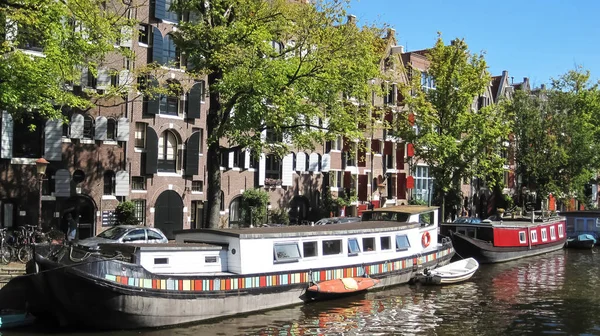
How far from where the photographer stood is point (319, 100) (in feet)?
85.2

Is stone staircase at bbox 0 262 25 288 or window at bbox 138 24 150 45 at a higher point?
window at bbox 138 24 150 45

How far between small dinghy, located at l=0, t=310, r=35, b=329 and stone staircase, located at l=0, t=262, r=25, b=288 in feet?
4.71

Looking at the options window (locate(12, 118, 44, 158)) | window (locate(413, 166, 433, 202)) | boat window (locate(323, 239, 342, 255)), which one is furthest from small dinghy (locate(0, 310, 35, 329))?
window (locate(413, 166, 433, 202))

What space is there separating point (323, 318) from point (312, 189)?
24.2 metres

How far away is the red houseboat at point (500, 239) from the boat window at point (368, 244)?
1024 centimetres

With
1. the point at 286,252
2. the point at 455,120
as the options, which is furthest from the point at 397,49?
the point at 286,252

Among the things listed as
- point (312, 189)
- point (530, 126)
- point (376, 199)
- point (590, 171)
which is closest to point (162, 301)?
point (312, 189)

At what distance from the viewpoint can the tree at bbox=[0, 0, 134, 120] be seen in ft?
65.7

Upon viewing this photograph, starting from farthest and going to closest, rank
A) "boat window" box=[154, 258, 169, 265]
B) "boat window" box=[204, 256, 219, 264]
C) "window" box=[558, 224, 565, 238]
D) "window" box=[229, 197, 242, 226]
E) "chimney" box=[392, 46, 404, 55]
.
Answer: "chimney" box=[392, 46, 404, 55]
"window" box=[558, 224, 565, 238]
"window" box=[229, 197, 242, 226]
"boat window" box=[204, 256, 219, 264]
"boat window" box=[154, 258, 169, 265]

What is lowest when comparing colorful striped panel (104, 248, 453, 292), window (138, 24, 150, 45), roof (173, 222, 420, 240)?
colorful striped panel (104, 248, 453, 292)

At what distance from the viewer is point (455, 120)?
39.2m

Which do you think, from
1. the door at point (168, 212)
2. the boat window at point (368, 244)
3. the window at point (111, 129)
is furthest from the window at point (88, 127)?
the boat window at point (368, 244)

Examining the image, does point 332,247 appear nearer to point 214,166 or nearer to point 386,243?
point 386,243

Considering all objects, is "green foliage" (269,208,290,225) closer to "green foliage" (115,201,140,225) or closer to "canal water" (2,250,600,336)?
"green foliage" (115,201,140,225)
